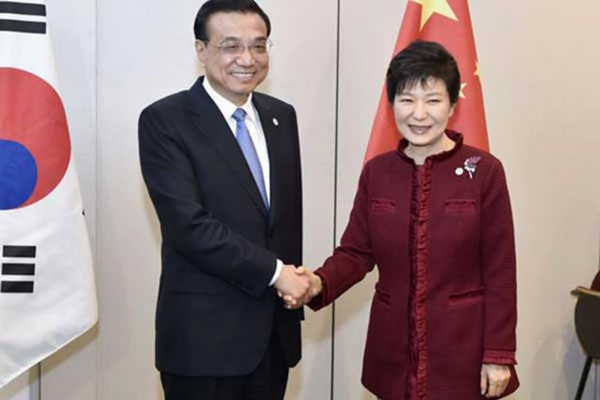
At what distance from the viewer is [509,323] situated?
1.94 meters

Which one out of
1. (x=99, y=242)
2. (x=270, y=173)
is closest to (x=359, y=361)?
(x=99, y=242)

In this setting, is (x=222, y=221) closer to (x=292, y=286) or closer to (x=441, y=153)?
(x=292, y=286)

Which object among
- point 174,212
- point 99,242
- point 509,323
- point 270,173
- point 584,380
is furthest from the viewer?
point 584,380

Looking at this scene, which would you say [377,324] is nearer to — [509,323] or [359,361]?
[509,323]

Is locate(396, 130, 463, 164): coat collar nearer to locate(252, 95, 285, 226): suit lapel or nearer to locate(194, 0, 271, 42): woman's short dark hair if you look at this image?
locate(252, 95, 285, 226): suit lapel

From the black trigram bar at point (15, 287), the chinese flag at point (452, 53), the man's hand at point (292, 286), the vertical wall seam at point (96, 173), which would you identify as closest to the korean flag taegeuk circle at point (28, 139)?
the black trigram bar at point (15, 287)

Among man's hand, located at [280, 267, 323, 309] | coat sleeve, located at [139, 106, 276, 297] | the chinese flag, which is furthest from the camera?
the chinese flag

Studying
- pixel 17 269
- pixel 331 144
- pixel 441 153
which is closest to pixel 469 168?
pixel 441 153

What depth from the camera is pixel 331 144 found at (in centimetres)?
330

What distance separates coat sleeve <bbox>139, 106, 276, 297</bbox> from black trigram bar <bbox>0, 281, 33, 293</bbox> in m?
0.69

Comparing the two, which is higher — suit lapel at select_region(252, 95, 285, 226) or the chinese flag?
the chinese flag

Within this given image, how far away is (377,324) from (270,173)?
522mm

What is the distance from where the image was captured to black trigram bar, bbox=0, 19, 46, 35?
2449 mm

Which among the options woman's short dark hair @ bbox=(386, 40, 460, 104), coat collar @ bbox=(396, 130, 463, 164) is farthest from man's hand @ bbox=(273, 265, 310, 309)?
woman's short dark hair @ bbox=(386, 40, 460, 104)
